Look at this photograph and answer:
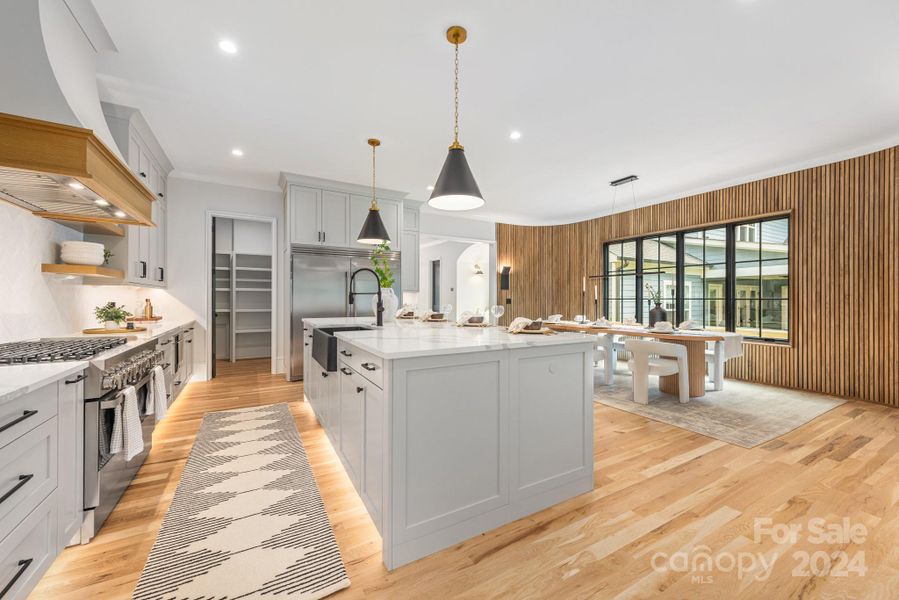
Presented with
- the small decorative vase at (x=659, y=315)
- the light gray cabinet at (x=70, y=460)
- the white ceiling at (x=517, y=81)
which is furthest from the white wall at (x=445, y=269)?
the light gray cabinet at (x=70, y=460)

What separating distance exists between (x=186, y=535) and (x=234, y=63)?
2.95 metres

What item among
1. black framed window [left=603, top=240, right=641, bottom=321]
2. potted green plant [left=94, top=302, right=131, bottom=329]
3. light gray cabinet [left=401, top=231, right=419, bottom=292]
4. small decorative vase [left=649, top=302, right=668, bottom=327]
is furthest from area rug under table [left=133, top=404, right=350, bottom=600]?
black framed window [left=603, top=240, right=641, bottom=321]

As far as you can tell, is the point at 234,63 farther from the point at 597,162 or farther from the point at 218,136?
the point at 597,162

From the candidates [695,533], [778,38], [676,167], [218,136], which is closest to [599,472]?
[695,533]

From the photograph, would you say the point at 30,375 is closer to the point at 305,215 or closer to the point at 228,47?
the point at 228,47

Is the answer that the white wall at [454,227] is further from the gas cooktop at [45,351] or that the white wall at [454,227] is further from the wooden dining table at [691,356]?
the gas cooktop at [45,351]

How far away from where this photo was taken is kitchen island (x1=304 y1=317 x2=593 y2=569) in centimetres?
156

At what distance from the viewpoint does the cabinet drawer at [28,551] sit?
1215 mm

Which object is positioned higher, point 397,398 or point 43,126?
point 43,126

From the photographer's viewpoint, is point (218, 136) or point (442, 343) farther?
point (218, 136)

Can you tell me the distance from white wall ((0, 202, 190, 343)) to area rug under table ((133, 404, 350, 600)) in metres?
1.33

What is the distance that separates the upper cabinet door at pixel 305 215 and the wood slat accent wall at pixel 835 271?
5632 millimetres

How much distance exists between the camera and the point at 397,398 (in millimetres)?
1536

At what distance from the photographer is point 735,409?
148 inches
